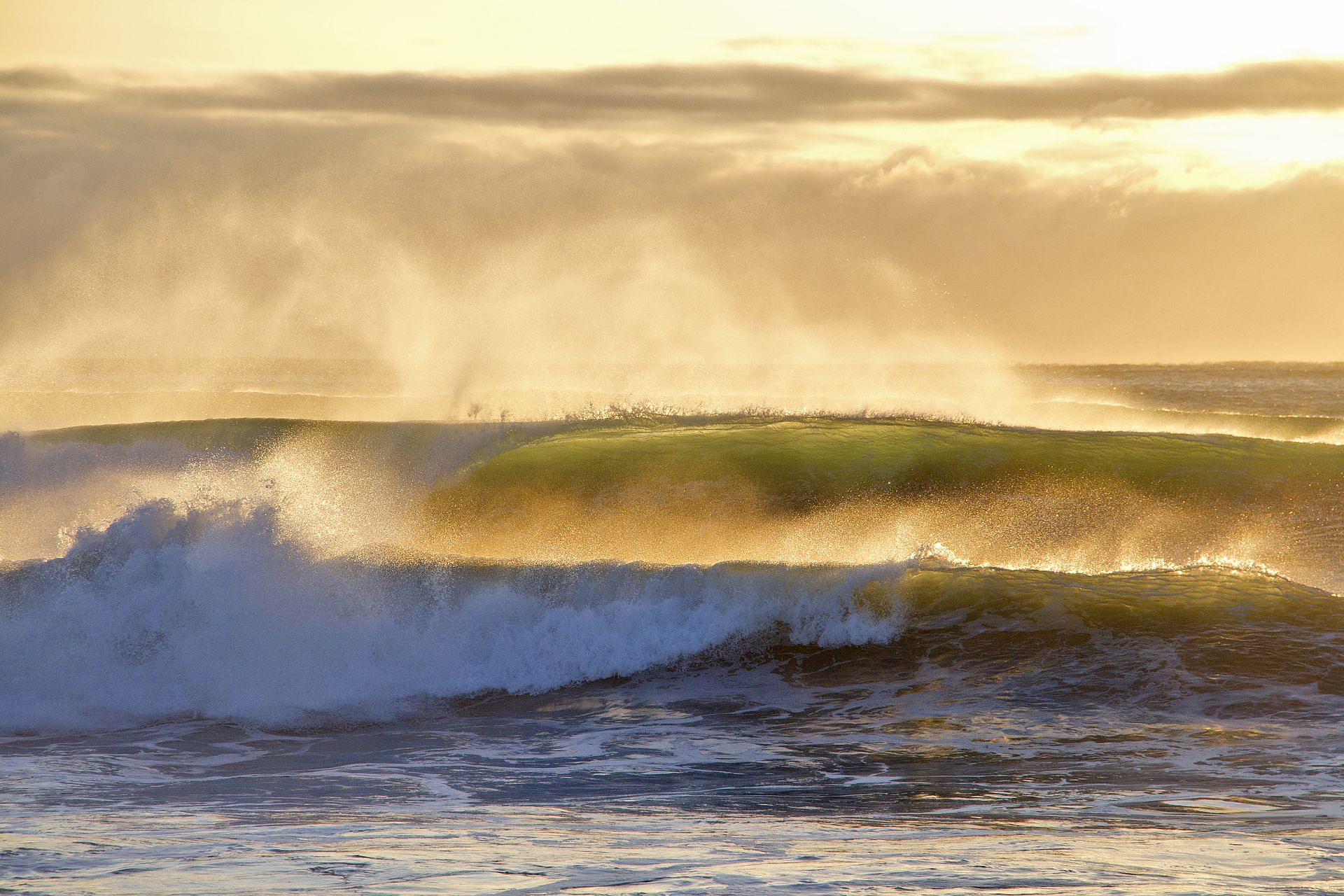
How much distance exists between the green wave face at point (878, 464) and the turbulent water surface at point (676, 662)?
2.9 inches

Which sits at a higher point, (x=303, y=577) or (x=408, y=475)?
(x=408, y=475)

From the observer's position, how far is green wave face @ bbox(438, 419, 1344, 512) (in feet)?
51.0

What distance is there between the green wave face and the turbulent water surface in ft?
0.24

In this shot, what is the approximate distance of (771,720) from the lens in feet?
29.8

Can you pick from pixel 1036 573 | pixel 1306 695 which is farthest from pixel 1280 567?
pixel 1306 695

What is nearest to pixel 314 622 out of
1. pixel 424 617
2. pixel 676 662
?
pixel 424 617

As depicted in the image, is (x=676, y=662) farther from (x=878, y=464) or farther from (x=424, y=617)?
(x=878, y=464)

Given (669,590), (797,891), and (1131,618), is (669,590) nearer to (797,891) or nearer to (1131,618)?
(1131,618)

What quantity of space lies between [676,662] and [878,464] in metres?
6.65

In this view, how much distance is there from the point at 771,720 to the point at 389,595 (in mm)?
3696

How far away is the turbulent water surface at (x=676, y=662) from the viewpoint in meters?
5.63

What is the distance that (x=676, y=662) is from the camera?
10.4 meters

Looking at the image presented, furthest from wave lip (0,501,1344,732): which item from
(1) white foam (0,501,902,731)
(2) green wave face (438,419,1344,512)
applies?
(2) green wave face (438,419,1344,512)

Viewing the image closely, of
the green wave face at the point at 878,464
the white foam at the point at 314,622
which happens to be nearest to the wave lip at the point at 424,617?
the white foam at the point at 314,622
